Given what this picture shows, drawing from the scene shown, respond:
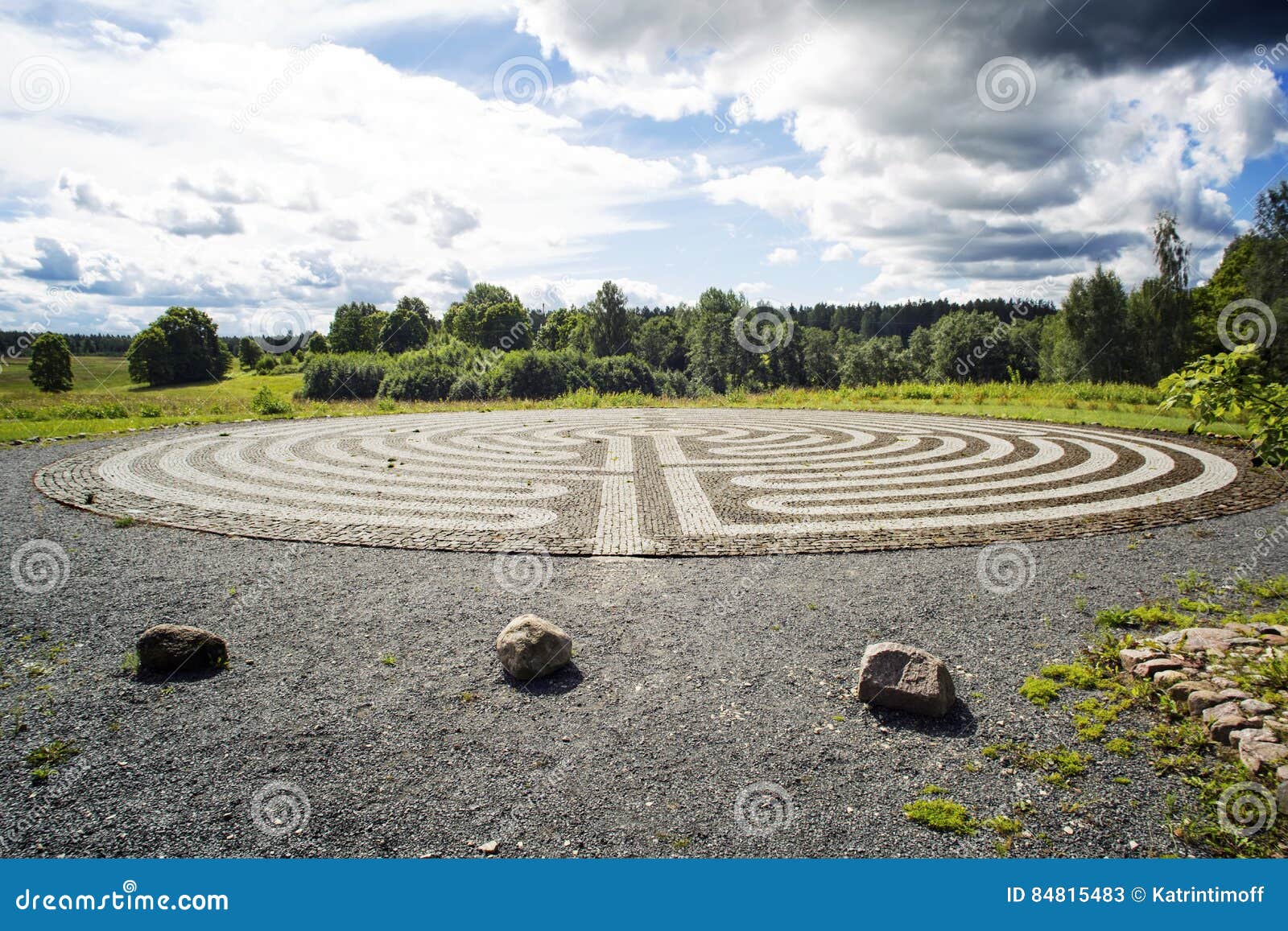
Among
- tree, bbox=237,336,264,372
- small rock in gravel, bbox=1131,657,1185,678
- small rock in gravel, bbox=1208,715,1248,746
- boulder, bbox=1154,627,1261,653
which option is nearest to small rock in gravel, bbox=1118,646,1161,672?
small rock in gravel, bbox=1131,657,1185,678

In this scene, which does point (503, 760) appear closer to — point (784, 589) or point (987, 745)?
point (987, 745)

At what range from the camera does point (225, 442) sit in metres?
19.6

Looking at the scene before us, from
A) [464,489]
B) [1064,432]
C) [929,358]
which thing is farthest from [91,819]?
[929,358]

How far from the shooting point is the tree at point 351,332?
93500mm

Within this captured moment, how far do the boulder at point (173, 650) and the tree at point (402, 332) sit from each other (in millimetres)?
93774

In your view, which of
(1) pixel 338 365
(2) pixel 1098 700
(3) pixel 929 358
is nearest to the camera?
(2) pixel 1098 700

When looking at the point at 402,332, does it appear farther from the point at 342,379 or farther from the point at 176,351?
the point at 342,379

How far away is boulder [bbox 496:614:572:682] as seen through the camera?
5.84 meters

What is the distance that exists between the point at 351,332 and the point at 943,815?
331 feet

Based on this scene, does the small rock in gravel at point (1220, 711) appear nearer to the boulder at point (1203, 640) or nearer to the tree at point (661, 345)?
the boulder at point (1203, 640)

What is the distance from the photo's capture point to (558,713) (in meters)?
5.36

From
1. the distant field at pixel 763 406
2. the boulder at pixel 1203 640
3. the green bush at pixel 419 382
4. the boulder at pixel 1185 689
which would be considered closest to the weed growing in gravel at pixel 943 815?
the boulder at pixel 1185 689

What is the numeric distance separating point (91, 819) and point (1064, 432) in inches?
898

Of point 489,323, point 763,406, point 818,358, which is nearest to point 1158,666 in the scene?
point 763,406
